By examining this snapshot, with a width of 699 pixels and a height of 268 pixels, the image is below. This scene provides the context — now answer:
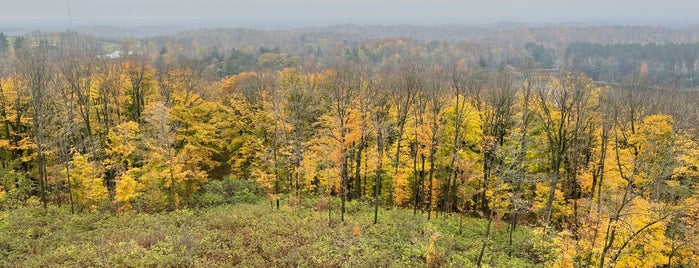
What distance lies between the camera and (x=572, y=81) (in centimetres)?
2392

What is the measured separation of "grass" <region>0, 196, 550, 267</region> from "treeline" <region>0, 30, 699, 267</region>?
1652 millimetres

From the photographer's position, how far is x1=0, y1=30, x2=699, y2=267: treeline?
23.4m

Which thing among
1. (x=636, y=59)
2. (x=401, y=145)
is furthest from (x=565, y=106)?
(x=636, y=59)

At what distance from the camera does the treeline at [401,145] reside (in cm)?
2339

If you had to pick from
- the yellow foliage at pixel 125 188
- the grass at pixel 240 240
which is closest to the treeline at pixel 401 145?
the yellow foliage at pixel 125 188

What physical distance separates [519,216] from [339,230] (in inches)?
686

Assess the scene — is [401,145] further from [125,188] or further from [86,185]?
[86,185]

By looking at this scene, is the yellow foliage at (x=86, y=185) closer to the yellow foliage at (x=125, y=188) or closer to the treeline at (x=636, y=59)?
the yellow foliage at (x=125, y=188)

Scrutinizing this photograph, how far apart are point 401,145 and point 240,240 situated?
14271mm

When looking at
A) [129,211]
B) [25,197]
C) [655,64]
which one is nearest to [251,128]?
[129,211]

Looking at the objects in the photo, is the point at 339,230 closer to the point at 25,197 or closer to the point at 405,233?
the point at 405,233

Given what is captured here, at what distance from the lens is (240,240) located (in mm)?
20344

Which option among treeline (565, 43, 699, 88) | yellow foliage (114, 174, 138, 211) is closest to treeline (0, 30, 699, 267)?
yellow foliage (114, 174, 138, 211)

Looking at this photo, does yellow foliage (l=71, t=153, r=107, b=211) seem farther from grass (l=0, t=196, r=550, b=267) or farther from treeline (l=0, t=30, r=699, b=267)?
grass (l=0, t=196, r=550, b=267)
